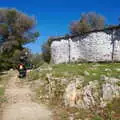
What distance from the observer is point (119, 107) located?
10086 mm

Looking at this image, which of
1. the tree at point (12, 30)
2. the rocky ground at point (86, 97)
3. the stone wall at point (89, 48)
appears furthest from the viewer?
the tree at point (12, 30)

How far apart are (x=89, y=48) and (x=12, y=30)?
16378mm

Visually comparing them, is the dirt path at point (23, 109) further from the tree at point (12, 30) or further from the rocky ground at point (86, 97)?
the tree at point (12, 30)

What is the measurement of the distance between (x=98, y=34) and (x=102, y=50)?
55.6 inches

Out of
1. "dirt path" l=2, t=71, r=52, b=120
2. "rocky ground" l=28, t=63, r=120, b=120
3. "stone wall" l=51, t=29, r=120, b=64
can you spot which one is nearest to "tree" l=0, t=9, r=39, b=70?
"stone wall" l=51, t=29, r=120, b=64

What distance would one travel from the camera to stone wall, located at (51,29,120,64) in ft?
69.1

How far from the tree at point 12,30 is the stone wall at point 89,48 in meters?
9.73

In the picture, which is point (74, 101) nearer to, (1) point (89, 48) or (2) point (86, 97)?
(2) point (86, 97)

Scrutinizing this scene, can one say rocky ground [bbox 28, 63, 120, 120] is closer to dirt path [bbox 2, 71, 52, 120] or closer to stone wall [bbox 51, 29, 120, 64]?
dirt path [bbox 2, 71, 52, 120]

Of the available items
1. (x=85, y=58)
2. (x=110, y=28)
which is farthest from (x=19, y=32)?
(x=110, y=28)

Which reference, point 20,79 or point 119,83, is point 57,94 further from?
point 20,79

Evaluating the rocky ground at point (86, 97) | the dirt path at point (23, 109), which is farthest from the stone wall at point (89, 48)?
the dirt path at point (23, 109)

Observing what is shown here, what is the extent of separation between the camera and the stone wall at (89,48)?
21.0 meters

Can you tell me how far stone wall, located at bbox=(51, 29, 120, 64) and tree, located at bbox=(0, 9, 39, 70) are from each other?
973cm
